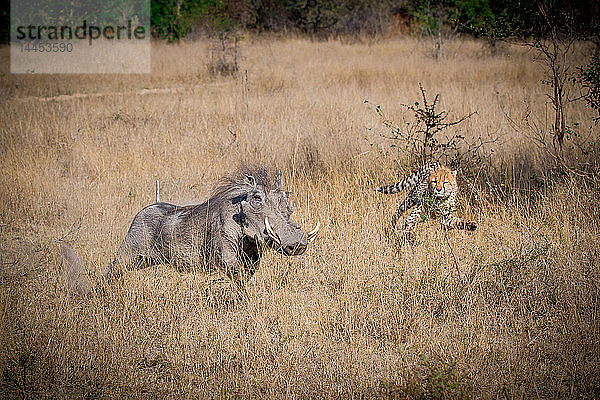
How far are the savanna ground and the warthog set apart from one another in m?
0.18

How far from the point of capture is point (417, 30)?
19656mm

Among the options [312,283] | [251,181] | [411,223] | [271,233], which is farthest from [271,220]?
[411,223]

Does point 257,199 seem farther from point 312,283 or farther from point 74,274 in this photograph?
point 74,274

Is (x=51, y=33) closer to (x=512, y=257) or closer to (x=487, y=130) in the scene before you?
(x=487, y=130)

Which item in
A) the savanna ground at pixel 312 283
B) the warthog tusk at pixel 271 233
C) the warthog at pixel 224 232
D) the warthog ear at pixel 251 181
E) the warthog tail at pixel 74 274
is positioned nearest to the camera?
the savanna ground at pixel 312 283

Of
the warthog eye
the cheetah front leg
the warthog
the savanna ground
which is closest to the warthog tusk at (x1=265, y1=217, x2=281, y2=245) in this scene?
the warthog

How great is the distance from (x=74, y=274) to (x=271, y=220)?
168cm

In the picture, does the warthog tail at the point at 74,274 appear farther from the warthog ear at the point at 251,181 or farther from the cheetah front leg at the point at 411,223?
the cheetah front leg at the point at 411,223

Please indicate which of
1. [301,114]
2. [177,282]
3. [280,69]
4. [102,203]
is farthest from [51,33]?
[177,282]

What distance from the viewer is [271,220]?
142 inches

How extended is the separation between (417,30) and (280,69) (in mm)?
7702

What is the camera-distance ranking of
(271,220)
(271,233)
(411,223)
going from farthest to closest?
(411,223) < (271,220) < (271,233)

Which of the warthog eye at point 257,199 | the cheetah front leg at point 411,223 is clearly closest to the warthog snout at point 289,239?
the warthog eye at point 257,199

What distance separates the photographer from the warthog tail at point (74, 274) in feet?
13.4
